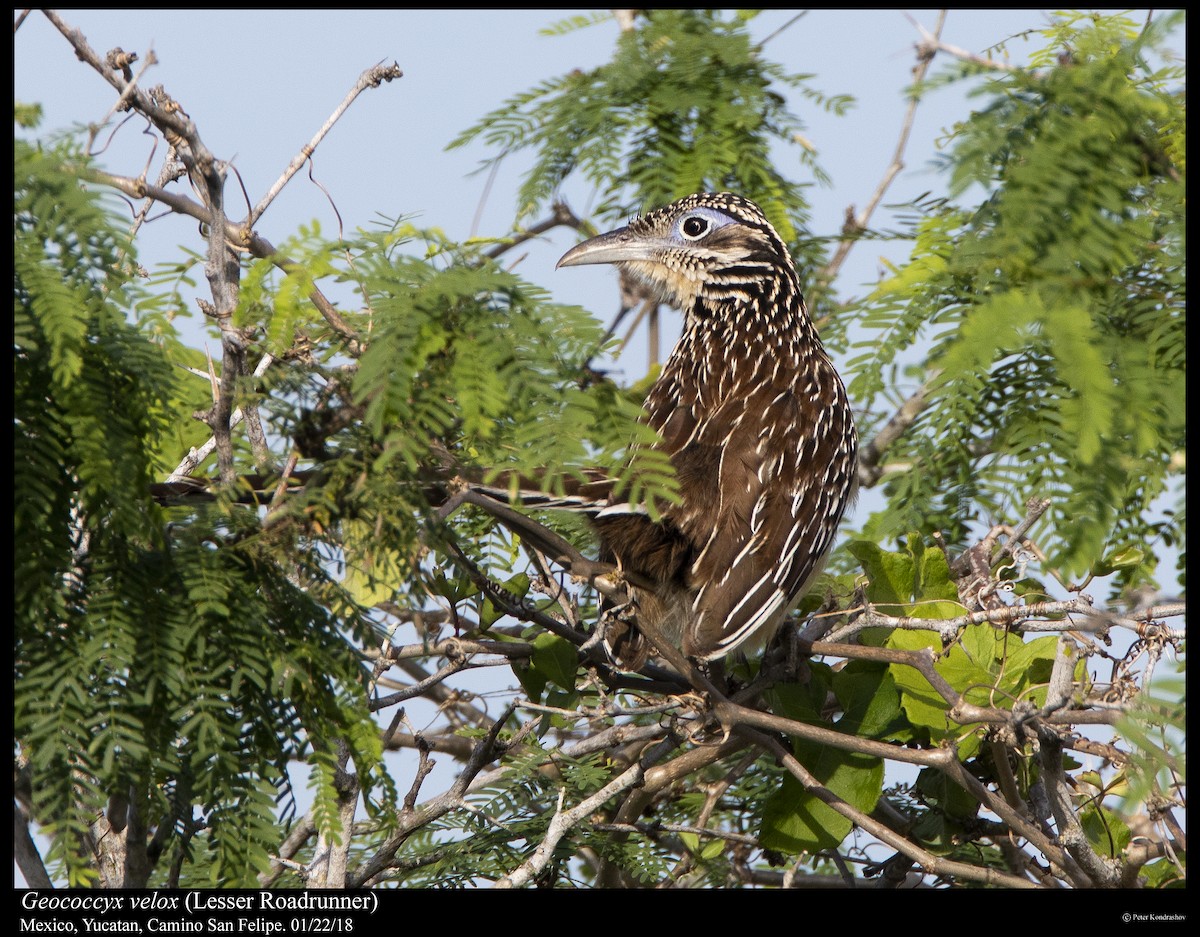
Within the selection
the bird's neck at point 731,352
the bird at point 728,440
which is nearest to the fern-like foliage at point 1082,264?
the bird at point 728,440

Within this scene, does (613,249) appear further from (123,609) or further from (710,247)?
(123,609)

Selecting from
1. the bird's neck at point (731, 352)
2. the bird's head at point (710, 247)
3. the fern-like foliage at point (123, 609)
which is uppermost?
the bird's head at point (710, 247)

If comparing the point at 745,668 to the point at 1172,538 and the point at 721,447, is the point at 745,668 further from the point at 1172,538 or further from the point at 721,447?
the point at 1172,538

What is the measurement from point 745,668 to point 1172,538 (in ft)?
5.63

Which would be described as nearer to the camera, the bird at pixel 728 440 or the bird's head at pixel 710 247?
the bird at pixel 728 440

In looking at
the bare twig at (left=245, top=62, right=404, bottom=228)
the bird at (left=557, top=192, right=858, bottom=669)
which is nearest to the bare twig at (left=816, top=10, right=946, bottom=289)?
the bird at (left=557, top=192, right=858, bottom=669)

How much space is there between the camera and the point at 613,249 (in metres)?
4.91

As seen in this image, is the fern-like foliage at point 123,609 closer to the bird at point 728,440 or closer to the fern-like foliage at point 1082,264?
the bird at point 728,440

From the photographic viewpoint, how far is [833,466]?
425cm

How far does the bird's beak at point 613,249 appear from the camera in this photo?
4910 mm

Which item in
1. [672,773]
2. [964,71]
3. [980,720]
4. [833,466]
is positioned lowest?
[672,773]

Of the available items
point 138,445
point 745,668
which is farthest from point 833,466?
point 138,445

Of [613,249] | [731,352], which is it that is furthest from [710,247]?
[731,352]

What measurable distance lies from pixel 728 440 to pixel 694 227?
1245 millimetres
